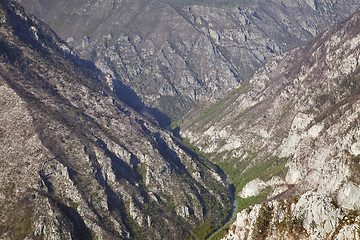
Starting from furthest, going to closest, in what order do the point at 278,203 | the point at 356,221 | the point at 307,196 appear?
the point at 278,203 → the point at 307,196 → the point at 356,221

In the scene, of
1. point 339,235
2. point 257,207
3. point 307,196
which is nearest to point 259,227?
point 257,207

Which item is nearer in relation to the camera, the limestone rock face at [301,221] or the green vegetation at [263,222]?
the limestone rock face at [301,221]

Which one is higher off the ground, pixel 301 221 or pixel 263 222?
pixel 301 221

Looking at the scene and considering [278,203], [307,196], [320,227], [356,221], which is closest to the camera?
[356,221]

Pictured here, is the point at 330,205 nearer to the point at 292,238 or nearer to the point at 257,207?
the point at 292,238

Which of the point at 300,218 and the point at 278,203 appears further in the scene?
the point at 278,203

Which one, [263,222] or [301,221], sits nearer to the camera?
[301,221]

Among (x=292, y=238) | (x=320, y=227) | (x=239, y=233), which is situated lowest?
(x=239, y=233)

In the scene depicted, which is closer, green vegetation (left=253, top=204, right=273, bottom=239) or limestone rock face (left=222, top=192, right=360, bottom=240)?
limestone rock face (left=222, top=192, right=360, bottom=240)

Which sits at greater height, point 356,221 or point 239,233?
point 356,221

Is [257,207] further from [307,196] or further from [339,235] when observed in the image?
[339,235]
